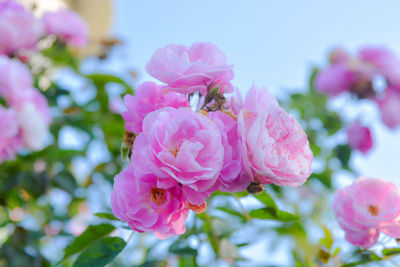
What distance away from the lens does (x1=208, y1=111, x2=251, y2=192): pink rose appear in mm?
296

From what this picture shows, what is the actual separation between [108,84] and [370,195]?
0.72 meters

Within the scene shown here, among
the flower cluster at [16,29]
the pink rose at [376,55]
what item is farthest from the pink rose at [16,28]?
the pink rose at [376,55]

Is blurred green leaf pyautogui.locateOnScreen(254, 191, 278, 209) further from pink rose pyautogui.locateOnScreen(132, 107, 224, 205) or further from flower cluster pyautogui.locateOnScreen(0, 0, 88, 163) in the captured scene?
flower cluster pyautogui.locateOnScreen(0, 0, 88, 163)

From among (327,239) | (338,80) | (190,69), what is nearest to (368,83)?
(338,80)

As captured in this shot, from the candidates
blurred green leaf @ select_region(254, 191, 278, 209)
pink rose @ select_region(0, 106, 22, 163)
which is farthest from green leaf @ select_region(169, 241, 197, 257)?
pink rose @ select_region(0, 106, 22, 163)

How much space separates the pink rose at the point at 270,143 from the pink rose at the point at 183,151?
2cm

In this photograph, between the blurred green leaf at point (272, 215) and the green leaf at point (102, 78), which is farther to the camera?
the green leaf at point (102, 78)

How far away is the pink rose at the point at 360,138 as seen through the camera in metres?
0.98

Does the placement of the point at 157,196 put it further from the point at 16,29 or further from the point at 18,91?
the point at 16,29

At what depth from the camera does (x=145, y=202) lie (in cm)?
31

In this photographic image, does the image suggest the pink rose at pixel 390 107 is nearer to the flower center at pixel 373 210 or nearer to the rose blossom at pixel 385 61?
the rose blossom at pixel 385 61

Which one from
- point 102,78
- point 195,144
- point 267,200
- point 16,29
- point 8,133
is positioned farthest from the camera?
point 102,78

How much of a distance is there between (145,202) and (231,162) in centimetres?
8

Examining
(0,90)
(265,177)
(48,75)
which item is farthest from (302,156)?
(48,75)
